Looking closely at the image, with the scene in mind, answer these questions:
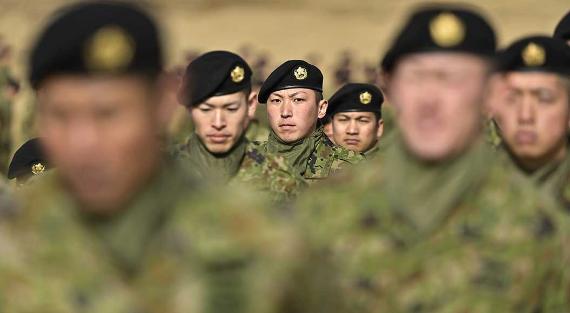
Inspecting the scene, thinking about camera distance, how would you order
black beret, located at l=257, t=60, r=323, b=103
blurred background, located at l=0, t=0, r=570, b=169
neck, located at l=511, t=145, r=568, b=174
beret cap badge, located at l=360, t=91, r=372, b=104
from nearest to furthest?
neck, located at l=511, t=145, r=568, b=174 → black beret, located at l=257, t=60, r=323, b=103 → beret cap badge, located at l=360, t=91, r=372, b=104 → blurred background, located at l=0, t=0, r=570, b=169

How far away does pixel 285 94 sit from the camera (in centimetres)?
1246

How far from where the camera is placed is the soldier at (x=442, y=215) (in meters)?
5.09

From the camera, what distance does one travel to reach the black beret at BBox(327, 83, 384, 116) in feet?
44.9

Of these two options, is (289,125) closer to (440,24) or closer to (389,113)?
(389,113)

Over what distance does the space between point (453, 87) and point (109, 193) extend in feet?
5.37

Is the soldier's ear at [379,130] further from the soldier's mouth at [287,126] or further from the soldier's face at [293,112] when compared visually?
the soldier's mouth at [287,126]

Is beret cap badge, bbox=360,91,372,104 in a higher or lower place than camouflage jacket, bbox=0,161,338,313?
lower

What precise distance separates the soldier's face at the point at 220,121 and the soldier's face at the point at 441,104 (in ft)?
13.0

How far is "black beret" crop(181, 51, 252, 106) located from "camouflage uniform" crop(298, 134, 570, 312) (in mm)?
3919

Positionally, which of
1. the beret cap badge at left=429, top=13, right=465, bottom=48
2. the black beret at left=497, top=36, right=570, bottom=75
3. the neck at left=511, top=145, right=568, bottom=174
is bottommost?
the neck at left=511, top=145, right=568, bottom=174

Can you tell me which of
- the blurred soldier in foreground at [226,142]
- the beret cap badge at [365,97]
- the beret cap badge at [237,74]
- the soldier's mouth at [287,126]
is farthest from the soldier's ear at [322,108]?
the blurred soldier in foreground at [226,142]

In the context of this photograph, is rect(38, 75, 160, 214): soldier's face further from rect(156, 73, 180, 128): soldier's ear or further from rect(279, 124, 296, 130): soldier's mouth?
rect(279, 124, 296, 130): soldier's mouth

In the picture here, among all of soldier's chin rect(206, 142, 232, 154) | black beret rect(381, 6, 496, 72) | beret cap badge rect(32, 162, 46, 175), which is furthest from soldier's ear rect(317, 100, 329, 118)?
black beret rect(381, 6, 496, 72)

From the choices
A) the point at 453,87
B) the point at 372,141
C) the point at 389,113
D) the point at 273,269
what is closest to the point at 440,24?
the point at 453,87
